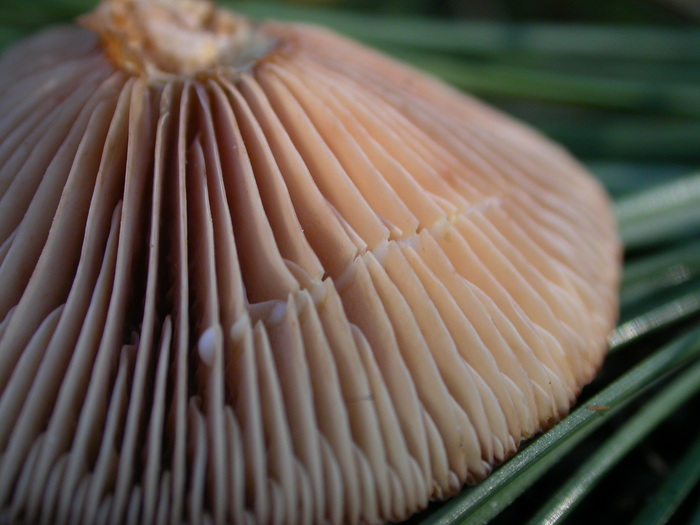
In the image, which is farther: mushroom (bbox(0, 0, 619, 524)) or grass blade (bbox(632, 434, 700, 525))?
grass blade (bbox(632, 434, 700, 525))

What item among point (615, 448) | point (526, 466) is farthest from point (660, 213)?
point (526, 466)

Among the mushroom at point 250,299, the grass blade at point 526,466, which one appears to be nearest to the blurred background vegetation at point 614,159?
the grass blade at point 526,466

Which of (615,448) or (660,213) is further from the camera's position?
(660,213)

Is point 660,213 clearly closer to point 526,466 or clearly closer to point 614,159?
point 614,159

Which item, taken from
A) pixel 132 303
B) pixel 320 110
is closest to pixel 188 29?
pixel 320 110

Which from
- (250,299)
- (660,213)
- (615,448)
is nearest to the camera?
(250,299)

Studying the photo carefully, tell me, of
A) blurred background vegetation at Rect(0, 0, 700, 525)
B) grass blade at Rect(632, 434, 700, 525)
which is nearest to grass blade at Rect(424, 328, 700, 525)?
blurred background vegetation at Rect(0, 0, 700, 525)

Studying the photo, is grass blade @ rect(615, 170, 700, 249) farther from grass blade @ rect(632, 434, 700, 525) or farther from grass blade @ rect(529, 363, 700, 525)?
grass blade @ rect(632, 434, 700, 525)

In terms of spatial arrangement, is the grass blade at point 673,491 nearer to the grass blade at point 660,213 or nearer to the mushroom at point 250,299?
the mushroom at point 250,299
